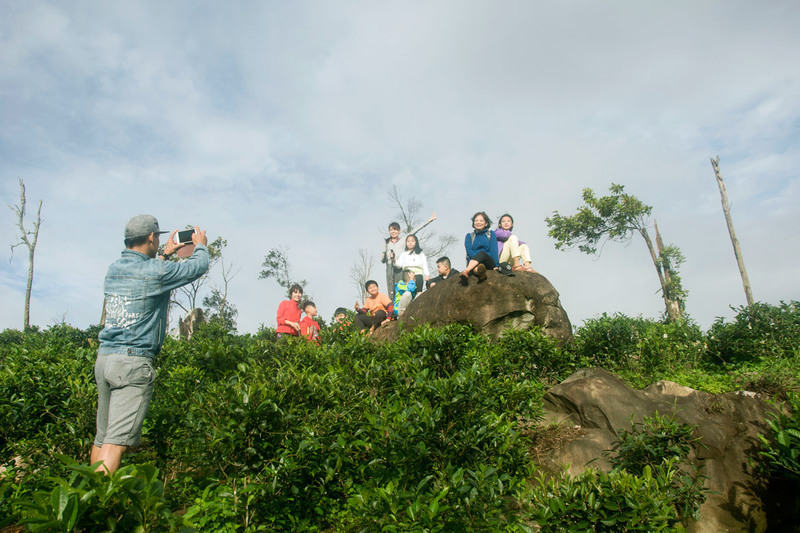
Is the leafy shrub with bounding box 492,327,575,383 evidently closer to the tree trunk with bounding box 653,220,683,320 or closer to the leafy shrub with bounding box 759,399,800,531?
the leafy shrub with bounding box 759,399,800,531

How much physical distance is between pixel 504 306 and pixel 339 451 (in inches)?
189

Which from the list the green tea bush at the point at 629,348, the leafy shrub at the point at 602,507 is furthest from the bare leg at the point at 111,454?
the green tea bush at the point at 629,348

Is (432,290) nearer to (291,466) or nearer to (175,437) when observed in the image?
(175,437)

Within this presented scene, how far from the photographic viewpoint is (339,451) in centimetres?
379

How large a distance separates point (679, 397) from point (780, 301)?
10.9ft

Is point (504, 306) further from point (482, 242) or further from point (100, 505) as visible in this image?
point (100, 505)

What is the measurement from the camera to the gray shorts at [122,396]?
3.54 meters

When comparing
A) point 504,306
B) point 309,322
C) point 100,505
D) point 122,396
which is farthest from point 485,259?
point 100,505

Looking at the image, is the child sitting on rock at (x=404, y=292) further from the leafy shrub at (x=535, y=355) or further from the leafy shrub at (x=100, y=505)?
the leafy shrub at (x=100, y=505)

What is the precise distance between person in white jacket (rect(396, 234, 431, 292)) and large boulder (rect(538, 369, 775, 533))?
5.33 m

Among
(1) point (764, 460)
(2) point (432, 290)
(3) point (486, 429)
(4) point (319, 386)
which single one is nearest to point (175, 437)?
(4) point (319, 386)

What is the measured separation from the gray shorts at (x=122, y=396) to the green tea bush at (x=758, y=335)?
8.09m

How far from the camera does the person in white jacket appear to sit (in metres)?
11.3

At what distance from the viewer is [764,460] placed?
4.58 metres
